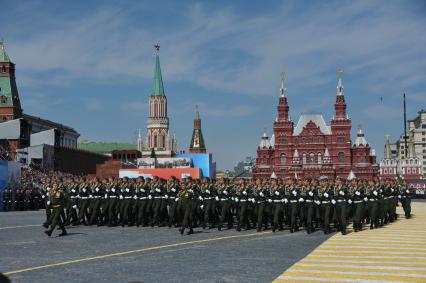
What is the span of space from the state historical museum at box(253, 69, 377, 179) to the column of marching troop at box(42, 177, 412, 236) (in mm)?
87602

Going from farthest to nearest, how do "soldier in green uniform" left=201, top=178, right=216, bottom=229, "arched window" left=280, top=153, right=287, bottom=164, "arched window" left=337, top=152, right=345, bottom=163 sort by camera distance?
1. "arched window" left=280, top=153, right=287, bottom=164
2. "arched window" left=337, top=152, right=345, bottom=163
3. "soldier in green uniform" left=201, top=178, right=216, bottom=229

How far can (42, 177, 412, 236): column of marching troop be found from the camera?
736 inches

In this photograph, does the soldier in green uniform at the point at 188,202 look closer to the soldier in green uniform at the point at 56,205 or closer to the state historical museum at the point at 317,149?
the soldier in green uniform at the point at 56,205

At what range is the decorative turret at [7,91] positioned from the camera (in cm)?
9481

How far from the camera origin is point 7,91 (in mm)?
96438

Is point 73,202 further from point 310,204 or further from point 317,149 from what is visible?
point 317,149

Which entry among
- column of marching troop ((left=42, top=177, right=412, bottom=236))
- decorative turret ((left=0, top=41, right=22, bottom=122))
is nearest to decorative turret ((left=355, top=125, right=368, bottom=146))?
decorative turret ((left=0, top=41, right=22, bottom=122))

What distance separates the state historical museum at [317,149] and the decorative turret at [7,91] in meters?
48.0

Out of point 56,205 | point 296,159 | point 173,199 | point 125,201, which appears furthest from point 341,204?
point 296,159

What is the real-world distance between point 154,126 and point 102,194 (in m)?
144

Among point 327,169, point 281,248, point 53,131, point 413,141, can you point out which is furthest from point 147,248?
point 413,141

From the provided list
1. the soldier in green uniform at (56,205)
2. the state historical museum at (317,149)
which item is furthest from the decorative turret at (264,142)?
the soldier in green uniform at (56,205)

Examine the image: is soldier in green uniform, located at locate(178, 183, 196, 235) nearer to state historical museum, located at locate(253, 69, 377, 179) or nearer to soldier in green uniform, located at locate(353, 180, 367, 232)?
soldier in green uniform, located at locate(353, 180, 367, 232)

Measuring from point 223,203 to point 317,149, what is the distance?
311 feet
